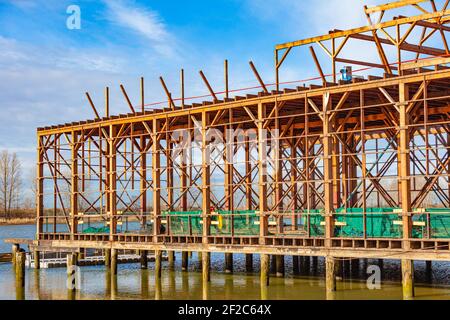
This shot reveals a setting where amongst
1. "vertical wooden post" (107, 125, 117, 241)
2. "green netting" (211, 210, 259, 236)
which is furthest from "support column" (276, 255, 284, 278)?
"vertical wooden post" (107, 125, 117, 241)

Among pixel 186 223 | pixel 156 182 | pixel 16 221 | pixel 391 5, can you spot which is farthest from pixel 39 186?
pixel 16 221

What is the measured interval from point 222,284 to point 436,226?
13668 millimetres

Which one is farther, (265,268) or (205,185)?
(205,185)

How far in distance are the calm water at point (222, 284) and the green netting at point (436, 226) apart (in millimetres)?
3138

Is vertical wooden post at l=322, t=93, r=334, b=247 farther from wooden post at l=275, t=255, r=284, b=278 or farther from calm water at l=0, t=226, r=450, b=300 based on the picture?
wooden post at l=275, t=255, r=284, b=278

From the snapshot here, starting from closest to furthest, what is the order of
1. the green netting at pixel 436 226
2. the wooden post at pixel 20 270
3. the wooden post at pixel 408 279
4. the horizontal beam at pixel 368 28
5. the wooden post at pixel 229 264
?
the green netting at pixel 436 226
the wooden post at pixel 408 279
the horizontal beam at pixel 368 28
the wooden post at pixel 20 270
the wooden post at pixel 229 264

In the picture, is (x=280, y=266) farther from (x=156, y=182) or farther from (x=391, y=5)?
(x=391, y=5)

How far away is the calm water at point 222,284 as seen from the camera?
35.8 meters

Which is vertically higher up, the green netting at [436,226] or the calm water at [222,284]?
the green netting at [436,226]

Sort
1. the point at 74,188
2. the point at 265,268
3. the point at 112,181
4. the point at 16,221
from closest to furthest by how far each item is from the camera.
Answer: the point at 265,268
the point at 112,181
the point at 74,188
the point at 16,221

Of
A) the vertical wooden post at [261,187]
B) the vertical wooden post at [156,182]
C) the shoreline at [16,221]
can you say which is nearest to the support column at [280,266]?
the vertical wooden post at [261,187]

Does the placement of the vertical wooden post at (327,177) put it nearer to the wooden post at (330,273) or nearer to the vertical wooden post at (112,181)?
the wooden post at (330,273)

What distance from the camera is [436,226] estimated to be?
31.2m

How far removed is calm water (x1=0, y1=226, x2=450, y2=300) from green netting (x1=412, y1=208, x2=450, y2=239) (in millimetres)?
3138
